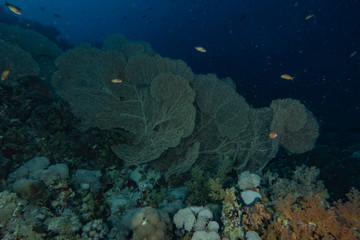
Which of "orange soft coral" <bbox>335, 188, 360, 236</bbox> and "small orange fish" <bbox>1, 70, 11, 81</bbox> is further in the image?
"small orange fish" <bbox>1, 70, 11, 81</bbox>

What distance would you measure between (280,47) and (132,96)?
1581 inches

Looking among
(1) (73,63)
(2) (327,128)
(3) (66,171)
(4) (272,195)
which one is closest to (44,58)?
(1) (73,63)

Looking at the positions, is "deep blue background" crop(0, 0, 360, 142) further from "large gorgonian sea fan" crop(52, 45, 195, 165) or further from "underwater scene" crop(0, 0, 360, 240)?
"large gorgonian sea fan" crop(52, 45, 195, 165)

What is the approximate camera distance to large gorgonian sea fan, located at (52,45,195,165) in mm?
5129

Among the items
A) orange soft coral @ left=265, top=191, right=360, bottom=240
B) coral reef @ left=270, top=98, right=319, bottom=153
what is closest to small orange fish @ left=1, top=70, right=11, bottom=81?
orange soft coral @ left=265, top=191, right=360, bottom=240

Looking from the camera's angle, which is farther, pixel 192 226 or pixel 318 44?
pixel 318 44

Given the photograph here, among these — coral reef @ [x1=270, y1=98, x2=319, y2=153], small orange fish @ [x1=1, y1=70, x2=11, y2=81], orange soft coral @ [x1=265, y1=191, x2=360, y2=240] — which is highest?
coral reef @ [x1=270, y1=98, x2=319, y2=153]

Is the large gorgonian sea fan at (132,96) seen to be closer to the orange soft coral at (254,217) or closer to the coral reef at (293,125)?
the orange soft coral at (254,217)

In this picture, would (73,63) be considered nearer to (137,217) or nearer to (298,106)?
(137,217)

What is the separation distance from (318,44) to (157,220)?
41.0 meters

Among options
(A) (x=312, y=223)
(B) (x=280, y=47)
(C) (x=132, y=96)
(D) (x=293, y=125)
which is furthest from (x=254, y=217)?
(B) (x=280, y=47)

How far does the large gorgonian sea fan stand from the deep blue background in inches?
436

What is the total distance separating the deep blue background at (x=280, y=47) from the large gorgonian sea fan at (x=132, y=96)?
36.4ft

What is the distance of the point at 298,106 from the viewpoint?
5516 millimetres
